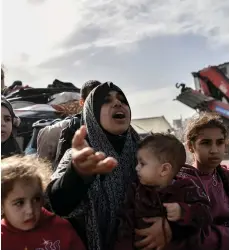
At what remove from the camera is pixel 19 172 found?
175 cm

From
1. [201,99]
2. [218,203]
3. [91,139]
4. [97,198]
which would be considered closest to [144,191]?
[97,198]

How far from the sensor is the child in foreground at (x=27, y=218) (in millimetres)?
1671

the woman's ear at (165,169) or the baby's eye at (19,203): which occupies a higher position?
the woman's ear at (165,169)

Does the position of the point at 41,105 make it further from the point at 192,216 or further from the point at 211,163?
the point at 192,216

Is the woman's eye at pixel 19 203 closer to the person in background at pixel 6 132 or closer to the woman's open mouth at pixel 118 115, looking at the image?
the woman's open mouth at pixel 118 115

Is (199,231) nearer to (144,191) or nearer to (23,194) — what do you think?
(144,191)

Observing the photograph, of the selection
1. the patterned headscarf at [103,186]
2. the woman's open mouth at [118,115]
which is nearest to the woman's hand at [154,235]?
the patterned headscarf at [103,186]

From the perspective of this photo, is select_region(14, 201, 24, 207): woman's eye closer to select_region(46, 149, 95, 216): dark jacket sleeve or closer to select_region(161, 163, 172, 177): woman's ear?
select_region(46, 149, 95, 216): dark jacket sleeve

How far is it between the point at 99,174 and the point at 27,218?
33 centimetres

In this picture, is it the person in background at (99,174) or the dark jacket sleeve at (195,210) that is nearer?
the person in background at (99,174)

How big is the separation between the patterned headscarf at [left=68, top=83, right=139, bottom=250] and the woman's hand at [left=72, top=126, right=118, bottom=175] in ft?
0.90

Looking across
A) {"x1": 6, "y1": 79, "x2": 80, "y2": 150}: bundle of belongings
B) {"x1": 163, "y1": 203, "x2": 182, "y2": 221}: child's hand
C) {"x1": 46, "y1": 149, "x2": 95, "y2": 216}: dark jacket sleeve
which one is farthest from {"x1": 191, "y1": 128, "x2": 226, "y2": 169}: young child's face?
{"x1": 6, "y1": 79, "x2": 80, "y2": 150}: bundle of belongings

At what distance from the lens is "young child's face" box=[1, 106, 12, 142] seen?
2650 mm

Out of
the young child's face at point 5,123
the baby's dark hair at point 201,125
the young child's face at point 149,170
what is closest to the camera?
the young child's face at point 149,170
